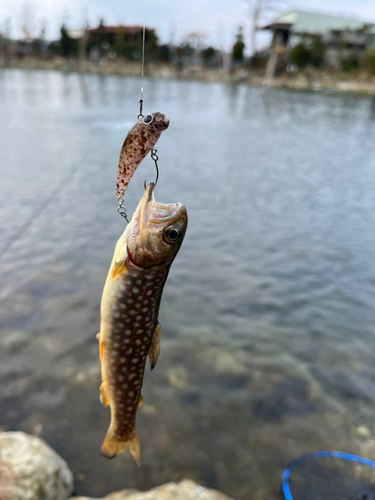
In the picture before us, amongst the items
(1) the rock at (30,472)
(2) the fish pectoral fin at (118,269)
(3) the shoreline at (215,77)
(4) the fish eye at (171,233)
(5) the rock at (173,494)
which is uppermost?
(3) the shoreline at (215,77)

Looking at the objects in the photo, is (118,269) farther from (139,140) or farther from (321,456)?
(321,456)

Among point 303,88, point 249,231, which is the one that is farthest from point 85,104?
point 303,88

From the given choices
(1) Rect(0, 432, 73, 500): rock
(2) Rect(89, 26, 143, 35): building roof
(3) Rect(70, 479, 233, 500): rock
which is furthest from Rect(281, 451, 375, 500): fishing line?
(2) Rect(89, 26, 143, 35): building roof

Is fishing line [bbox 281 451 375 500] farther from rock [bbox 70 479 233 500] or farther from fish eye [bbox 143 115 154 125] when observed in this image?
fish eye [bbox 143 115 154 125]

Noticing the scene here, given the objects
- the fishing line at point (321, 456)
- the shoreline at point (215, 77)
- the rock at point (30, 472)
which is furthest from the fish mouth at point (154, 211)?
the shoreline at point (215, 77)

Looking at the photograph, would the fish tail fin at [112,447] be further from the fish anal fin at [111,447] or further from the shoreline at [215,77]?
the shoreline at [215,77]

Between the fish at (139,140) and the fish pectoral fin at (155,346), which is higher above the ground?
the fish at (139,140)

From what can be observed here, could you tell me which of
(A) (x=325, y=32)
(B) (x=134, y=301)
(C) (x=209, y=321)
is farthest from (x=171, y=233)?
(A) (x=325, y=32)

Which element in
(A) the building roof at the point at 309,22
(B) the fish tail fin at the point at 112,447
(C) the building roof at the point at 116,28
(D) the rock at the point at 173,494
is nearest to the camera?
(B) the fish tail fin at the point at 112,447
